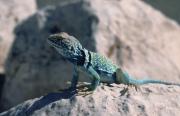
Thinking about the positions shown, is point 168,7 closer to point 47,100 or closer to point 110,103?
point 47,100

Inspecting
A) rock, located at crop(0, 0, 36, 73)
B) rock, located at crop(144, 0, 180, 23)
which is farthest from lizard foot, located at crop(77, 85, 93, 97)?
rock, located at crop(144, 0, 180, 23)

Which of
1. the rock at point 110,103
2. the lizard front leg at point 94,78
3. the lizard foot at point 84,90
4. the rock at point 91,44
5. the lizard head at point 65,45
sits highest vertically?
the rock at point 91,44

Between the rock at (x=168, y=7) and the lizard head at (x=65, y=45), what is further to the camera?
the rock at (x=168, y=7)

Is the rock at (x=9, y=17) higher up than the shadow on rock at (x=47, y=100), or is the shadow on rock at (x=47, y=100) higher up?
the rock at (x=9, y=17)

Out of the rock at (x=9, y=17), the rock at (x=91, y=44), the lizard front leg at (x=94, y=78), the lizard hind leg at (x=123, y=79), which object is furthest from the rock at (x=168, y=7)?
the lizard front leg at (x=94, y=78)

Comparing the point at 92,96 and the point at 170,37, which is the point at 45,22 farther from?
the point at 92,96

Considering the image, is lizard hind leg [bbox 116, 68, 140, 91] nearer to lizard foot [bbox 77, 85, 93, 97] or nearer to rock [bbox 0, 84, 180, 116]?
rock [bbox 0, 84, 180, 116]

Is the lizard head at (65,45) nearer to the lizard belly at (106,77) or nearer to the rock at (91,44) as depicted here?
the lizard belly at (106,77)
